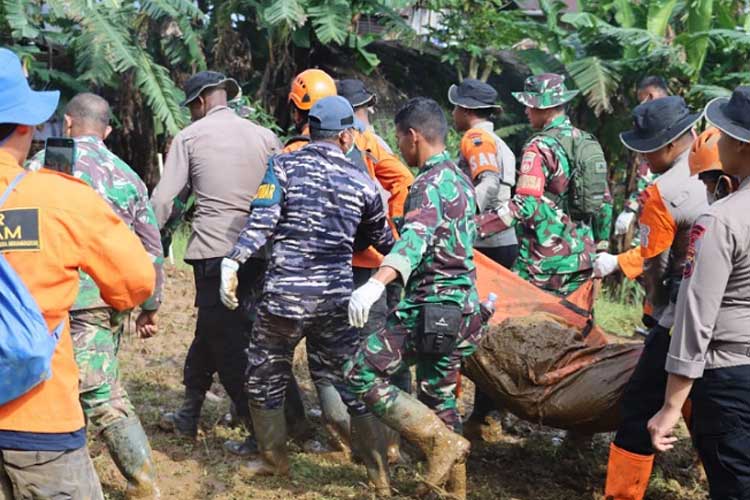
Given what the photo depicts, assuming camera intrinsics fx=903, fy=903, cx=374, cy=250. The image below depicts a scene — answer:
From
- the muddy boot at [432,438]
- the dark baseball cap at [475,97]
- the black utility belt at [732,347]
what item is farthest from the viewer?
the dark baseball cap at [475,97]

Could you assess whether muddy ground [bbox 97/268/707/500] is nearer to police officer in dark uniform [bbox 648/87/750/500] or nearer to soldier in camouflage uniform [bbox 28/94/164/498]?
soldier in camouflage uniform [bbox 28/94/164/498]

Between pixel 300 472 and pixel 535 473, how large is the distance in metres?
1.40

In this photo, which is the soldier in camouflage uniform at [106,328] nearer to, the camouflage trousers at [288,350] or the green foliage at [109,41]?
the camouflage trousers at [288,350]

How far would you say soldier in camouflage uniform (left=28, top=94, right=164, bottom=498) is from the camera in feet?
14.1

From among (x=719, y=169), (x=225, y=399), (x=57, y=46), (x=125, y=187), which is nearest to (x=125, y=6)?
(x=57, y=46)

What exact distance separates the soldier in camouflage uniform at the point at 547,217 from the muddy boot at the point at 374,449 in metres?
1.65

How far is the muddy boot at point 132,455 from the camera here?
171 inches

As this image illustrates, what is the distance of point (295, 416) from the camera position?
5.59 metres

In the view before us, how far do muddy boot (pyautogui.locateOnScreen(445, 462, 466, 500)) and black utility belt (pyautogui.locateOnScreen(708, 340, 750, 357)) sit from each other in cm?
158

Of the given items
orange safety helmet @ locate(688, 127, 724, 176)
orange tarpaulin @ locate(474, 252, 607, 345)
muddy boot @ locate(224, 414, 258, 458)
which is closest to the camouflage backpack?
orange tarpaulin @ locate(474, 252, 607, 345)

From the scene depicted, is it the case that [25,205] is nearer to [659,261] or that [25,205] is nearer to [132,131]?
[659,261]

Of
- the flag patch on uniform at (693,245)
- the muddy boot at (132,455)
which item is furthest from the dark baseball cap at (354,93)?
the flag patch on uniform at (693,245)

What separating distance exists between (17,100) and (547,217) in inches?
148

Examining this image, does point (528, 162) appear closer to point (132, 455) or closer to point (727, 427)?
point (727, 427)
